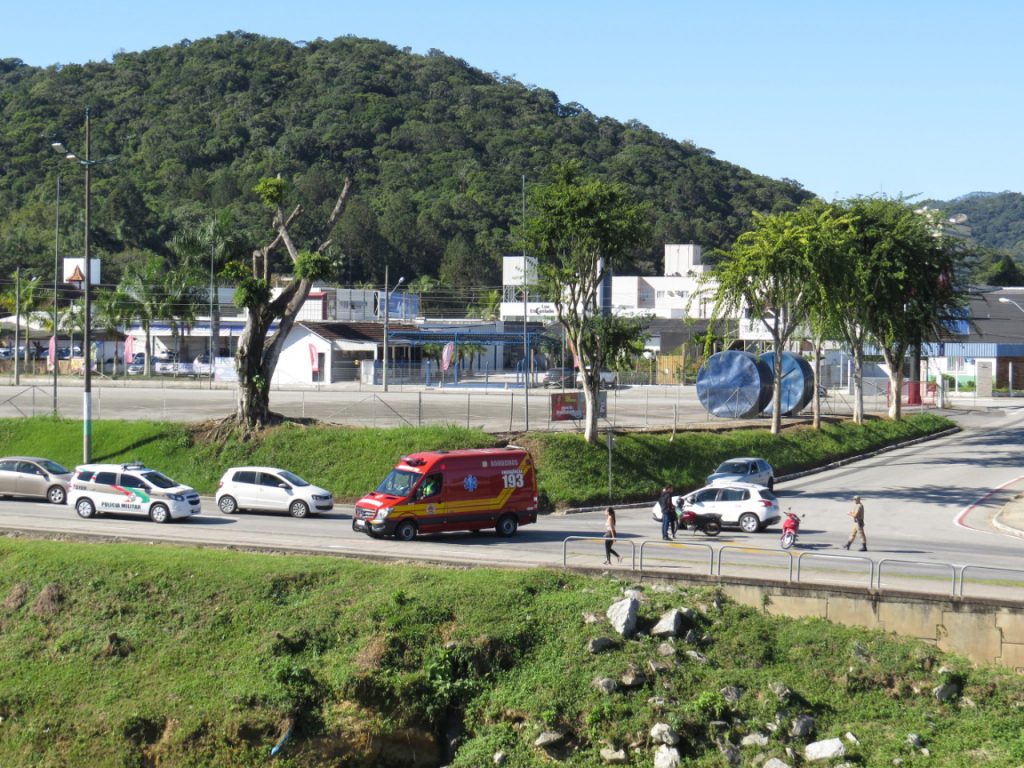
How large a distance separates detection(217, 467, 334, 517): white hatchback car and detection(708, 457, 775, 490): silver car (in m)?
13.0

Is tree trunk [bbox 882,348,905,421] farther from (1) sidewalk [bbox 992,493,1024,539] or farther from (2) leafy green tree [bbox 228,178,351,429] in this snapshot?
(2) leafy green tree [bbox 228,178,351,429]

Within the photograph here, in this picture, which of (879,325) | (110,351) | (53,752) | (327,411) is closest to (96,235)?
(110,351)

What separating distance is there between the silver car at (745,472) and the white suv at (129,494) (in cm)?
1693

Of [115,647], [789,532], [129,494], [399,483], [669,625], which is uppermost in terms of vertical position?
[399,483]

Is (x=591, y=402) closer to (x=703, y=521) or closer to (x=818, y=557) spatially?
(x=703, y=521)

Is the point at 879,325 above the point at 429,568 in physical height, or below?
above

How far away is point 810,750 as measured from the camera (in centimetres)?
1836

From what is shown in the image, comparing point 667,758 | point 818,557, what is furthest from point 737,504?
point 667,758

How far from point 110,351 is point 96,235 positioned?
41122 mm

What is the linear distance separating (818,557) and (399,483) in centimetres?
1109

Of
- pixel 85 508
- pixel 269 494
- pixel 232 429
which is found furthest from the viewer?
pixel 232 429

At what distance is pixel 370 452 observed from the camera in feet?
132

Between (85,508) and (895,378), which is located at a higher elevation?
(895,378)

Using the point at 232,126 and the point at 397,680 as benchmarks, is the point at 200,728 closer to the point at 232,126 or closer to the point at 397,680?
the point at 397,680
